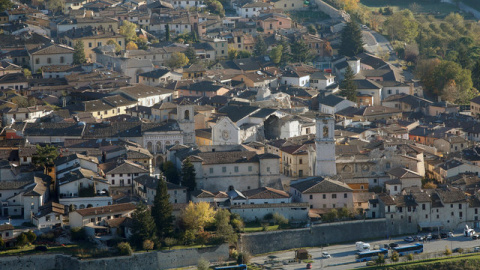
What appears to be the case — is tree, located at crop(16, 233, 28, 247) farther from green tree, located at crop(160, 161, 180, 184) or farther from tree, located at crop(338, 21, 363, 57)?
tree, located at crop(338, 21, 363, 57)

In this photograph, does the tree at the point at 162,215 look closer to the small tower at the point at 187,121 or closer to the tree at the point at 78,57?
the small tower at the point at 187,121

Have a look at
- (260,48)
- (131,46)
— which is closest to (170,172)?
(131,46)

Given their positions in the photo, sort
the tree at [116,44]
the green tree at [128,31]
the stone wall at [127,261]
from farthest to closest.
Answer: the green tree at [128,31]
the tree at [116,44]
the stone wall at [127,261]

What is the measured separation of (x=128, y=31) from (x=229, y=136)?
82.9 ft

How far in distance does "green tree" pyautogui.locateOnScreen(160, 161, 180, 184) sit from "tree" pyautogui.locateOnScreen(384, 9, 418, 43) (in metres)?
37.6

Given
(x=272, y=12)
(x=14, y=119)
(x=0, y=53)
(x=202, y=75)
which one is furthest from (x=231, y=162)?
(x=272, y=12)

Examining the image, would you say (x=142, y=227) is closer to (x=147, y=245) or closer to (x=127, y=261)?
(x=147, y=245)

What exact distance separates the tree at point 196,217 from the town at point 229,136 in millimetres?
74

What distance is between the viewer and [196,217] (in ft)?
147

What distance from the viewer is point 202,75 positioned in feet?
239

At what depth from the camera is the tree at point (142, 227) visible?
43625 mm

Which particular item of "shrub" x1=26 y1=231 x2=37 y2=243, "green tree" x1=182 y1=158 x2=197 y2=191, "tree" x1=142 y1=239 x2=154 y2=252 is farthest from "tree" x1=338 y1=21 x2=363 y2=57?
"shrub" x1=26 y1=231 x2=37 y2=243

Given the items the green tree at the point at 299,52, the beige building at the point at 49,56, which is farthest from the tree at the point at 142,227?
the green tree at the point at 299,52

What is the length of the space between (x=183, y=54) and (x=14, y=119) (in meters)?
17.9
